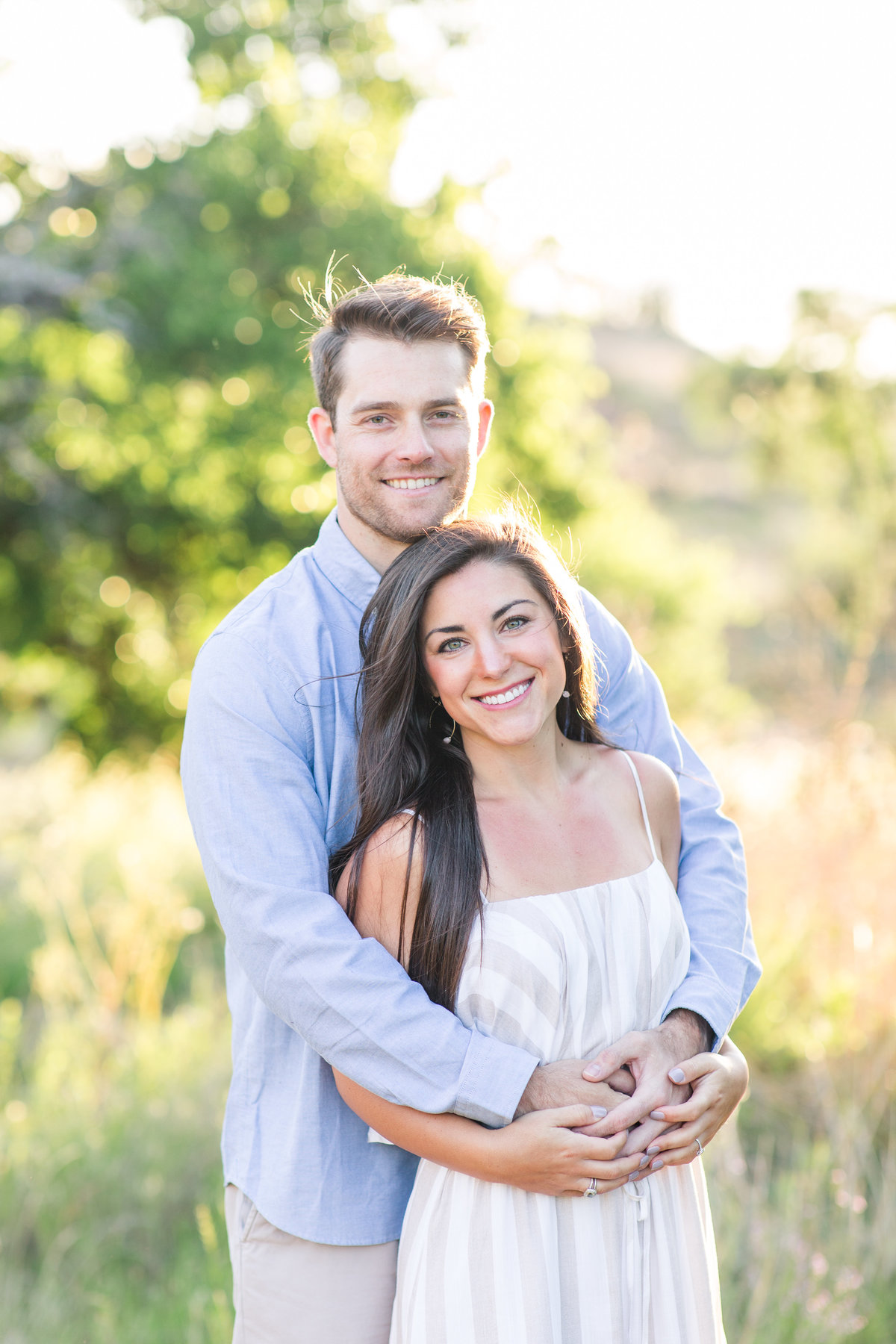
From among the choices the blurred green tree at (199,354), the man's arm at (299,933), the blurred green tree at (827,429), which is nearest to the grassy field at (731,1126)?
the man's arm at (299,933)

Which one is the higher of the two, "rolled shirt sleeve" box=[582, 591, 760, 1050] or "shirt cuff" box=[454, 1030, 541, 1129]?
"rolled shirt sleeve" box=[582, 591, 760, 1050]

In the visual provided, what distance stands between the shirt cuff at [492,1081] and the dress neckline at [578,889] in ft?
0.73

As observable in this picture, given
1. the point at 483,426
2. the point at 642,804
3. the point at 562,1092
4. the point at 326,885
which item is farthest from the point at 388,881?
the point at 483,426

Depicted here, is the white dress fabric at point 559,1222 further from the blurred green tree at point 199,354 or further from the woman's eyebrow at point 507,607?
the blurred green tree at point 199,354

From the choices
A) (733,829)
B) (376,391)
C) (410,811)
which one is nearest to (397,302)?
(376,391)

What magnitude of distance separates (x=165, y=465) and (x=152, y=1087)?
9332 millimetres

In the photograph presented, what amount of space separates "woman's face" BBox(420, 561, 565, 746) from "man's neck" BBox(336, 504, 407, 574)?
0.29 metres

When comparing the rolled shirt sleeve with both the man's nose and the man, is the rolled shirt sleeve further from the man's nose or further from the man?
the man's nose

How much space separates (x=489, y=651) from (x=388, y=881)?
16.6 inches

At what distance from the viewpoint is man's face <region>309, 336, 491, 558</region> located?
217 cm

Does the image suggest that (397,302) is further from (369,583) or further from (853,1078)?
(853,1078)

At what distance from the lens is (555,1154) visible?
1.69 meters

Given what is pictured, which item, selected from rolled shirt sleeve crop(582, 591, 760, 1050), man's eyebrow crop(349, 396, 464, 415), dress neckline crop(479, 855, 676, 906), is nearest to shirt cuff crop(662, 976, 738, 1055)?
rolled shirt sleeve crop(582, 591, 760, 1050)

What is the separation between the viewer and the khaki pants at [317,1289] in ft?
6.46
